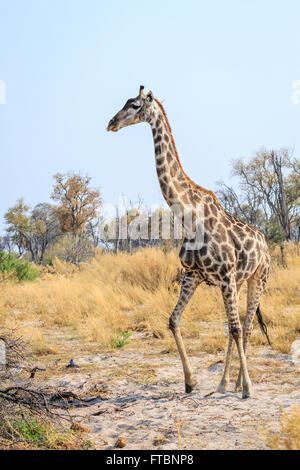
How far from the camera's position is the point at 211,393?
461cm

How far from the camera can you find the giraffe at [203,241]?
448 centimetres

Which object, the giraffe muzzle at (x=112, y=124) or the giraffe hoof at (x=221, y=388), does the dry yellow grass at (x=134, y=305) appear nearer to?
the giraffe hoof at (x=221, y=388)

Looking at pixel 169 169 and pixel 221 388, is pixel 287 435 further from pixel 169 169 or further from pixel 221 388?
pixel 169 169

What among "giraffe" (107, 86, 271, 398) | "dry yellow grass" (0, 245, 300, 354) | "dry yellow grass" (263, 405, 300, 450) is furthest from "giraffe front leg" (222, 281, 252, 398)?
"dry yellow grass" (0, 245, 300, 354)

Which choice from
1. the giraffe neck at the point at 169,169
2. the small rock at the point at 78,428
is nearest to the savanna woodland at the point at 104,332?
the small rock at the point at 78,428

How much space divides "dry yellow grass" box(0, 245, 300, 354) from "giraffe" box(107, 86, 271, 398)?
2.04 meters

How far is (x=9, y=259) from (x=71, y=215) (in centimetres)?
1160

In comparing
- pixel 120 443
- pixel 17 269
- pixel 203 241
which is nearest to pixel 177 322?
pixel 203 241

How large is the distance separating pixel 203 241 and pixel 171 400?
5.27 feet

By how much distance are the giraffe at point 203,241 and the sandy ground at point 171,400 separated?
35 centimetres

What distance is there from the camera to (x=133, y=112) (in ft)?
15.0
